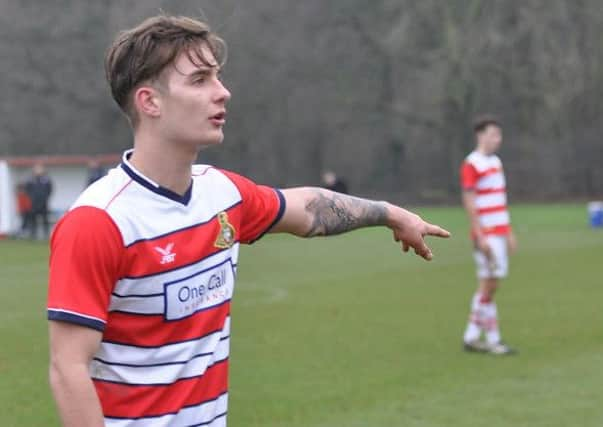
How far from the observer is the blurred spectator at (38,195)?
99.5 feet

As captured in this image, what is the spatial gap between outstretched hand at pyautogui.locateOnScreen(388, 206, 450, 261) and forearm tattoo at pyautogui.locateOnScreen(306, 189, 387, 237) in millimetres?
47

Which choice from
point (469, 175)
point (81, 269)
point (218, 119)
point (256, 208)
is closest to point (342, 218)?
point (256, 208)

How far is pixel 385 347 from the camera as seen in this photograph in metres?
11.4

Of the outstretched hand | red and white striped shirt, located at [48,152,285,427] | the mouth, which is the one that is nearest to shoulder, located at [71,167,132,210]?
red and white striped shirt, located at [48,152,285,427]

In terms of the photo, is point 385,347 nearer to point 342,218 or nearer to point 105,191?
point 342,218

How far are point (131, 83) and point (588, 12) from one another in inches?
1817

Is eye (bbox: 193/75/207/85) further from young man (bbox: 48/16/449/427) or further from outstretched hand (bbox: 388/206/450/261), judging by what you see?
outstretched hand (bbox: 388/206/450/261)

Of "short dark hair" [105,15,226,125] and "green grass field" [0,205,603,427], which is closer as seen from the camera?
"short dark hair" [105,15,226,125]

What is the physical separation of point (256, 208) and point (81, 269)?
2.93ft

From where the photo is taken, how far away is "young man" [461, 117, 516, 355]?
11.1 metres

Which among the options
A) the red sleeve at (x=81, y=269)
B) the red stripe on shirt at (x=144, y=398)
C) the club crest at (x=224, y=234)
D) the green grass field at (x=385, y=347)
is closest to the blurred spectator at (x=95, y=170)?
the green grass field at (x=385, y=347)

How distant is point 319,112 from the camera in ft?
166

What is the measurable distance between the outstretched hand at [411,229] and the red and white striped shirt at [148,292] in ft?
2.58

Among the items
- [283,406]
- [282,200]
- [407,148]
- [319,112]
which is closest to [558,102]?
[407,148]
